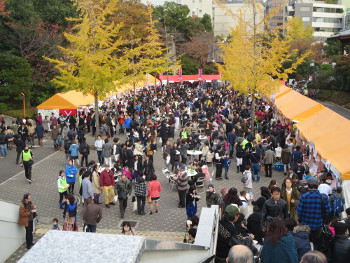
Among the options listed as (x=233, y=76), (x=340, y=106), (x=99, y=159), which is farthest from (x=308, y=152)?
(x=340, y=106)

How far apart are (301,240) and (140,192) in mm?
6560

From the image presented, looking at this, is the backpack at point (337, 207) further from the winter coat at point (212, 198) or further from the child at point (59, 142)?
the child at point (59, 142)

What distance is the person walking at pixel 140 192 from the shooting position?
11.9 m

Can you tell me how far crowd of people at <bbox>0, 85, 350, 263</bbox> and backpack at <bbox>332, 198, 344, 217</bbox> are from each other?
2 cm

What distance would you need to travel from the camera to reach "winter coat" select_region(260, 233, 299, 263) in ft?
16.5

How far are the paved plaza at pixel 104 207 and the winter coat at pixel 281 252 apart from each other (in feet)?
19.3

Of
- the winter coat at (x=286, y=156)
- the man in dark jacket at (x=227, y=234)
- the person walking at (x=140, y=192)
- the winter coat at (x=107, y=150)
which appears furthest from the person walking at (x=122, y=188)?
the winter coat at (x=286, y=156)

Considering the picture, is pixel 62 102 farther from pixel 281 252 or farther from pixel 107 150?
pixel 281 252

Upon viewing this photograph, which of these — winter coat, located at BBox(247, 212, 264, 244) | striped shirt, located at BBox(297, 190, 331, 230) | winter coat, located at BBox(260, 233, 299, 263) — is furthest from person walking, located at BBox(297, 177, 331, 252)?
winter coat, located at BBox(260, 233, 299, 263)

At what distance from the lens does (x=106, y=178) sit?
1252cm

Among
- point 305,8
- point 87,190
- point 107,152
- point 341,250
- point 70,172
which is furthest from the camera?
point 305,8

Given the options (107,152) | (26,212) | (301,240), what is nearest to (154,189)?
(26,212)

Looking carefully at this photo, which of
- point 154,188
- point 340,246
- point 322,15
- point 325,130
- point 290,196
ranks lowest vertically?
point 154,188

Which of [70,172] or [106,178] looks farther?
[70,172]
